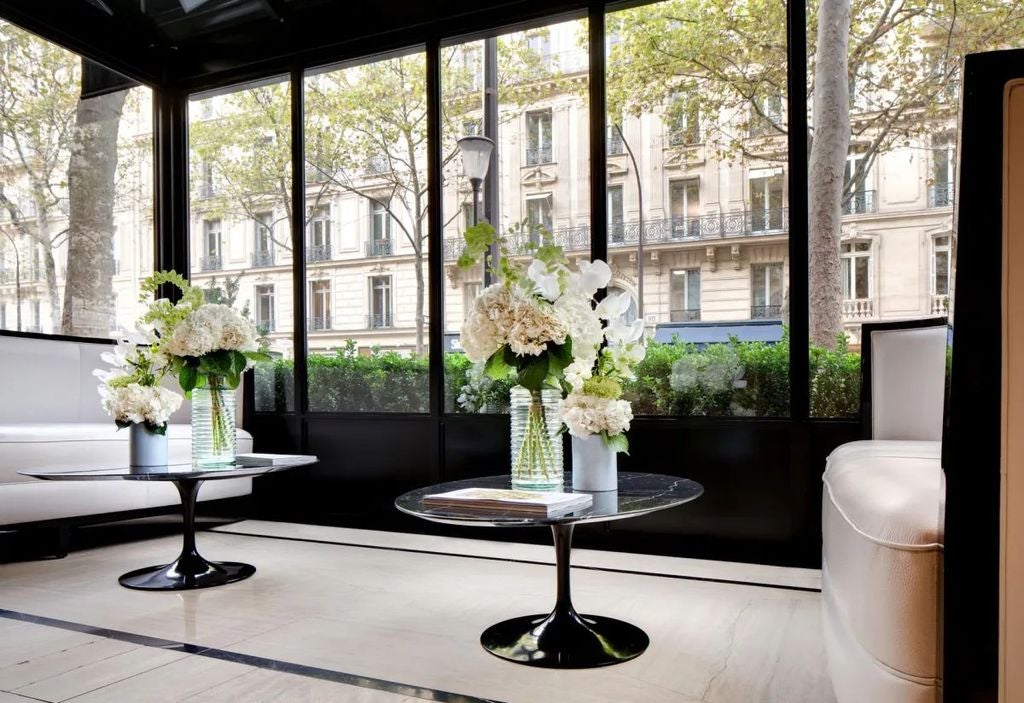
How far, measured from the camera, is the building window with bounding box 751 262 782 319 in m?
3.29

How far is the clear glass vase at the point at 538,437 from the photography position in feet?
6.89

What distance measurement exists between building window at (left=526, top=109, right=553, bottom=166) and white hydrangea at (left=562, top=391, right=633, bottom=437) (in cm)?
195

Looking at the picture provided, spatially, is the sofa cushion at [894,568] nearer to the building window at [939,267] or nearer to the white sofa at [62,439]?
the building window at [939,267]

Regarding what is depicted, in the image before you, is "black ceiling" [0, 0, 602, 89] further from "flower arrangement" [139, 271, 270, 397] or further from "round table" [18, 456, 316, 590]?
"round table" [18, 456, 316, 590]

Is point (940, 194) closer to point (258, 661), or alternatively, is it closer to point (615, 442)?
point (615, 442)

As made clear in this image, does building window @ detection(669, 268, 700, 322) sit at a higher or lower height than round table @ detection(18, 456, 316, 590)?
higher

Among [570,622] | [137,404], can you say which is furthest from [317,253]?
[570,622]

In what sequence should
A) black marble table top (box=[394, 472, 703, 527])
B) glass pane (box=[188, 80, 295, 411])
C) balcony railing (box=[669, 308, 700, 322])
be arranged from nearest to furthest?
black marble table top (box=[394, 472, 703, 527])
balcony railing (box=[669, 308, 700, 322])
glass pane (box=[188, 80, 295, 411])

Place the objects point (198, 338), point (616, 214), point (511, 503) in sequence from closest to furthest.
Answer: point (511, 503) → point (198, 338) → point (616, 214)

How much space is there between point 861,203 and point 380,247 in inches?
88.5

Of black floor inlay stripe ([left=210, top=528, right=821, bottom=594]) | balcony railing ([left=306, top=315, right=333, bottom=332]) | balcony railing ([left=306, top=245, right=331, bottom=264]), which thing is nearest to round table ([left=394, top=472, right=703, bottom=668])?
black floor inlay stripe ([left=210, top=528, right=821, bottom=594])

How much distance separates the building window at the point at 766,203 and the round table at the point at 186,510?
2044 millimetres

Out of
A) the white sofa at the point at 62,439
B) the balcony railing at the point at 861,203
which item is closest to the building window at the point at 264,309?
the white sofa at the point at 62,439

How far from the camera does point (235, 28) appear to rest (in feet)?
14.3
